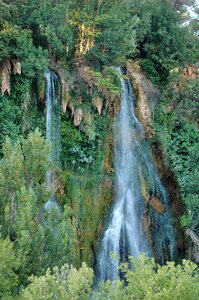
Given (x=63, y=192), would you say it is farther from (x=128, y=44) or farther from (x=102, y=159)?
(x=128, y=44)

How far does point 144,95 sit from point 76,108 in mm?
4432

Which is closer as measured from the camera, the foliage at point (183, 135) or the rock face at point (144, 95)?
the foliage at point (183, 135)

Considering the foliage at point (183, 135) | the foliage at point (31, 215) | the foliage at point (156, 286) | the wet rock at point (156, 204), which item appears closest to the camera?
the foliage at point (156, 286)

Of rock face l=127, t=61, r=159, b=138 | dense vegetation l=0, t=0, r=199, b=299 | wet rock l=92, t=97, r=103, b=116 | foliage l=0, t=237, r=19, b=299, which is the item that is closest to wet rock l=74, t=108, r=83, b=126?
dense vegetation l=0, t=0, r=199, b=299

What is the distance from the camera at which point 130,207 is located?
13.8 m

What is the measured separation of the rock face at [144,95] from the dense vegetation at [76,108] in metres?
0.36

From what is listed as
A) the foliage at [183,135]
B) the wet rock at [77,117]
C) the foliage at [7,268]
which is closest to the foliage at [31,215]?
the foliage at [7,268]

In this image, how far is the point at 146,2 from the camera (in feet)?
59.5

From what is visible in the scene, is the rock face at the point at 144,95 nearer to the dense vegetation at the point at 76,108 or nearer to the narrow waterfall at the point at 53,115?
the dense vegetation at the point at 76,108

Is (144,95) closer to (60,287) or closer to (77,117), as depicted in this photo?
(77,117)

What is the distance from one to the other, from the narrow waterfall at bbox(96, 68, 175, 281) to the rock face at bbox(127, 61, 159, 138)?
319mm

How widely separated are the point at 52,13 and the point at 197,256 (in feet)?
32.7

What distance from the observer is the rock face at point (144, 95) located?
16.3 meters

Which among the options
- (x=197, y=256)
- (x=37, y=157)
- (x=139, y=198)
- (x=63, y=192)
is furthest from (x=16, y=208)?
(x=197, y=256)
